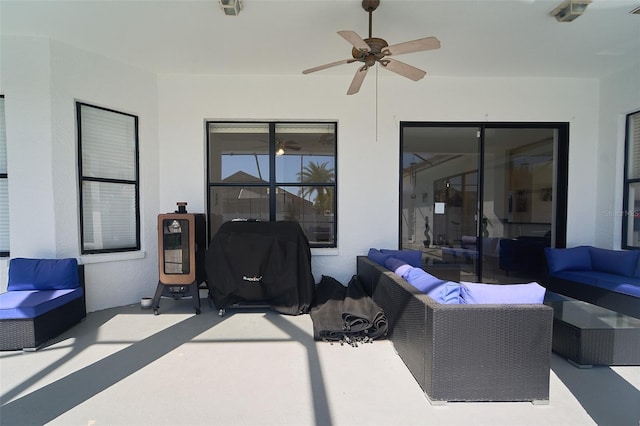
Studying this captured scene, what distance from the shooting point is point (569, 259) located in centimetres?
399

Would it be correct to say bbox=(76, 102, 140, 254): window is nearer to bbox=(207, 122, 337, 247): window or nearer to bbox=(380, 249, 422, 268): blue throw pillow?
bbox=(207, 122, 337, 247): window

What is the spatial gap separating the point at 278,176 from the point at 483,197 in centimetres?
313

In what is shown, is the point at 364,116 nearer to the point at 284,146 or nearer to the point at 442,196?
the point at 284,146

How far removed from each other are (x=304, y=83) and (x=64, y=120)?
3.00m

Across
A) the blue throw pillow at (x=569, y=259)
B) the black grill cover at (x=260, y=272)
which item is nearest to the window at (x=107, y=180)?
the black grill cover at (x=260, y=272)

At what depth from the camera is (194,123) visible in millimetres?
4277

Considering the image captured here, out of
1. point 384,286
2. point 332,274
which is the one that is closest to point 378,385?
point 384,286

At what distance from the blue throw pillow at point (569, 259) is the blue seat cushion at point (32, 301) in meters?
5.84

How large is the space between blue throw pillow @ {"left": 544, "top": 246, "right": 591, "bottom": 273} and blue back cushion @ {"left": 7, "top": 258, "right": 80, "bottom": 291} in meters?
5.89

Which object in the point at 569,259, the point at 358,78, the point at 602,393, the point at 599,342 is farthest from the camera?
the point at 569,259

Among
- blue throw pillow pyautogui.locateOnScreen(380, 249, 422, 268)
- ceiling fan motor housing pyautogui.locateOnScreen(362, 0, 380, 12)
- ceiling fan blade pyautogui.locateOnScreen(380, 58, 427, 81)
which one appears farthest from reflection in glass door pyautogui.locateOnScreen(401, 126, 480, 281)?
ceiling fan motor housing pyautogui.locateOnScreen(362, 0, 380, 12)

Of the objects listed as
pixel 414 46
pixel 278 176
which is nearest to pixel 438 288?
pixel 414 46

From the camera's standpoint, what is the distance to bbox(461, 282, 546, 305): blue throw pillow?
2014 mm

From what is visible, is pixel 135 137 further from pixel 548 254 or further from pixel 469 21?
pixel 548 254
